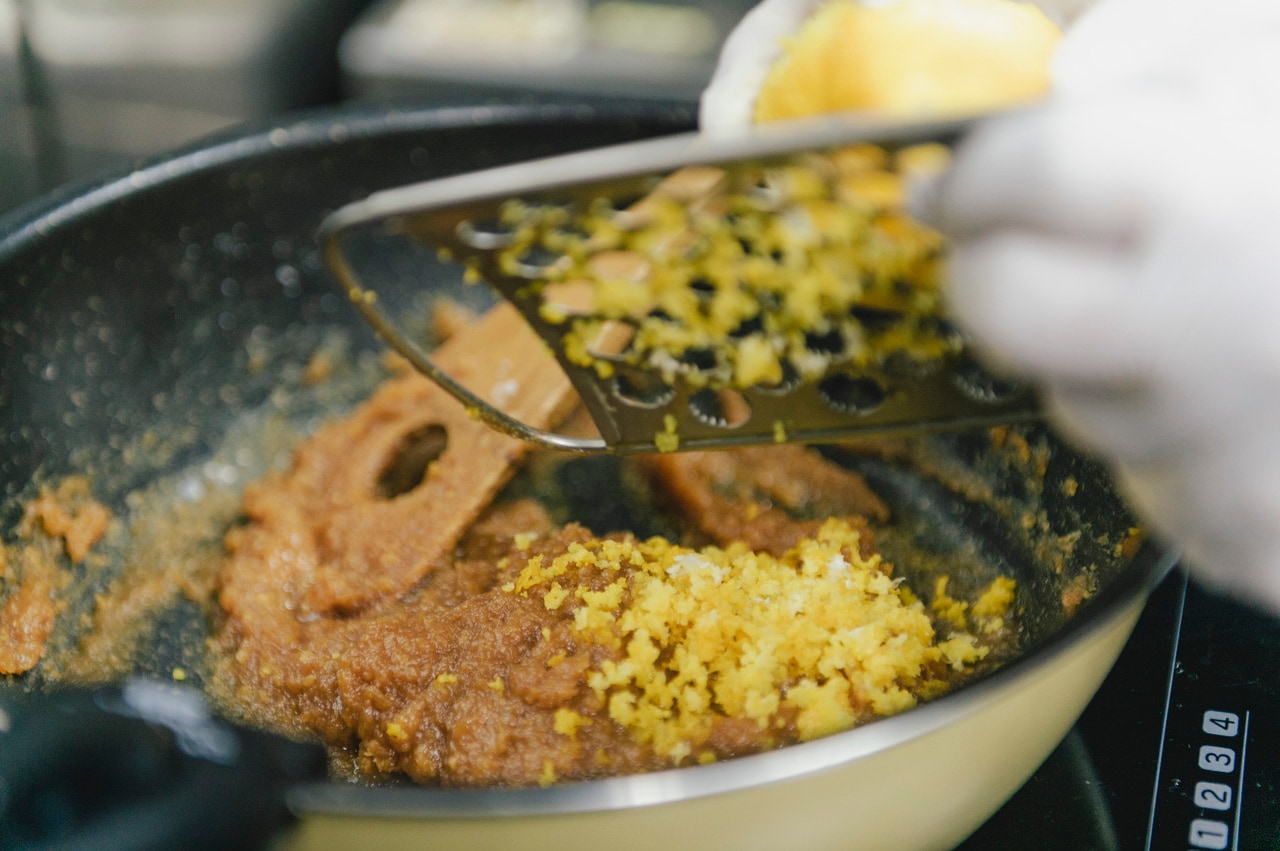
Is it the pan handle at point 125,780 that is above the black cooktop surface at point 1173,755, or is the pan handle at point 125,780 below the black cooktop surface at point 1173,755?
above

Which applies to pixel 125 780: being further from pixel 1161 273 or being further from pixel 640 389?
pixel 1161 273

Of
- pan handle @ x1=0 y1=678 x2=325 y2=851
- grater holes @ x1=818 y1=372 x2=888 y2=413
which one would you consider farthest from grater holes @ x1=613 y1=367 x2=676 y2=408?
pan handle @ x1=0 y1=678 x2=325 y2=851

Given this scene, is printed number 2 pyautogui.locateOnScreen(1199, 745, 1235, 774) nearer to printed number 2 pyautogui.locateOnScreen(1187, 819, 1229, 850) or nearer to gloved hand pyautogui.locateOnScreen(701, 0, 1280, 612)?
printed number 2 pyautogui.locateOnScreen(1187, 819, 1229, 850)

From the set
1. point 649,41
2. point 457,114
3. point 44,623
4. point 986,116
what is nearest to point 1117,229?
point 986,116

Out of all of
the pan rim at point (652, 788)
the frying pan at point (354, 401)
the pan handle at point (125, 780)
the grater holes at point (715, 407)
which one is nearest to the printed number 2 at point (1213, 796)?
the frying pan at point (354, 401)

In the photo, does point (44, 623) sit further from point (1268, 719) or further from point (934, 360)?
point (1268, 719)

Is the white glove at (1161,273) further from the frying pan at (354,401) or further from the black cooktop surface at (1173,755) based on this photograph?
the black cooktop surface at (1173,755)
